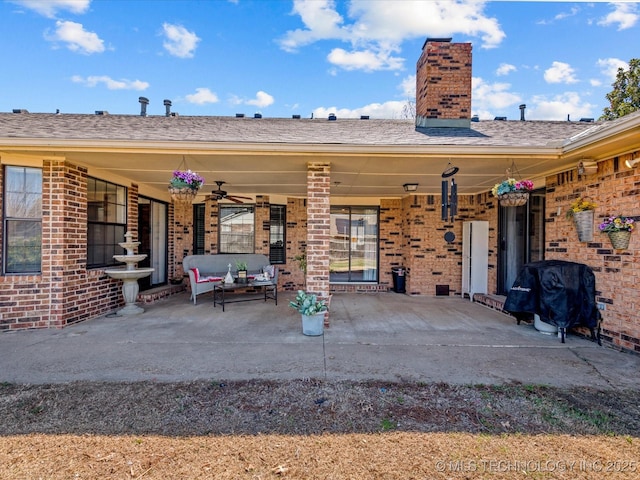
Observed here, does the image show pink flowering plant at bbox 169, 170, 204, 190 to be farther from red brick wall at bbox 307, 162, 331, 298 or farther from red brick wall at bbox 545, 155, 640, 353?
red brick wall at bbox 545, 155, 640, 353

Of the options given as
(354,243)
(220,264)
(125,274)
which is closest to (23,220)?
(125,274)

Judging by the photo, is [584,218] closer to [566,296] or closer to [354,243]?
[566,296]

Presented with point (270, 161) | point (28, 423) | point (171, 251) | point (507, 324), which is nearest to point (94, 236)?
point (171, 251)

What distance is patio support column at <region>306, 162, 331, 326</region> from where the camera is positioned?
477 cm

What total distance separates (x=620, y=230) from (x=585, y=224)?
503 mm

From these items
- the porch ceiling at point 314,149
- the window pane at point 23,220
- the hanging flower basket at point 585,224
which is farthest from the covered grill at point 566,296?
the window pane at point 23,220

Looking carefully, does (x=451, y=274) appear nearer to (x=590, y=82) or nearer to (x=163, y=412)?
(x=163, y=412)

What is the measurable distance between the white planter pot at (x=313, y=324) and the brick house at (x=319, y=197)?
0.57 metres

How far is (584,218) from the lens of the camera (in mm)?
4406

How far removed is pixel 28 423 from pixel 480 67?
9170mm

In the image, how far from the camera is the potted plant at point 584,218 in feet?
14.4

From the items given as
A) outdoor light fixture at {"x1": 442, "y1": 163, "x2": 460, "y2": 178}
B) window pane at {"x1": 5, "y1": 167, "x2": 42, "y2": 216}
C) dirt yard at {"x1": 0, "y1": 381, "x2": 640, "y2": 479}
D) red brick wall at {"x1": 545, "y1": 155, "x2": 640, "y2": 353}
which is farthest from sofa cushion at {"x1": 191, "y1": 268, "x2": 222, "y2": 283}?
red brick wall at {"x1": 545, "y1": 155, "x2": 640, "y2": 353}

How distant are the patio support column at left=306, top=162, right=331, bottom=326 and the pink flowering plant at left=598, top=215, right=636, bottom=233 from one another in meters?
3.67

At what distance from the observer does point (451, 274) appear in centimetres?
795
